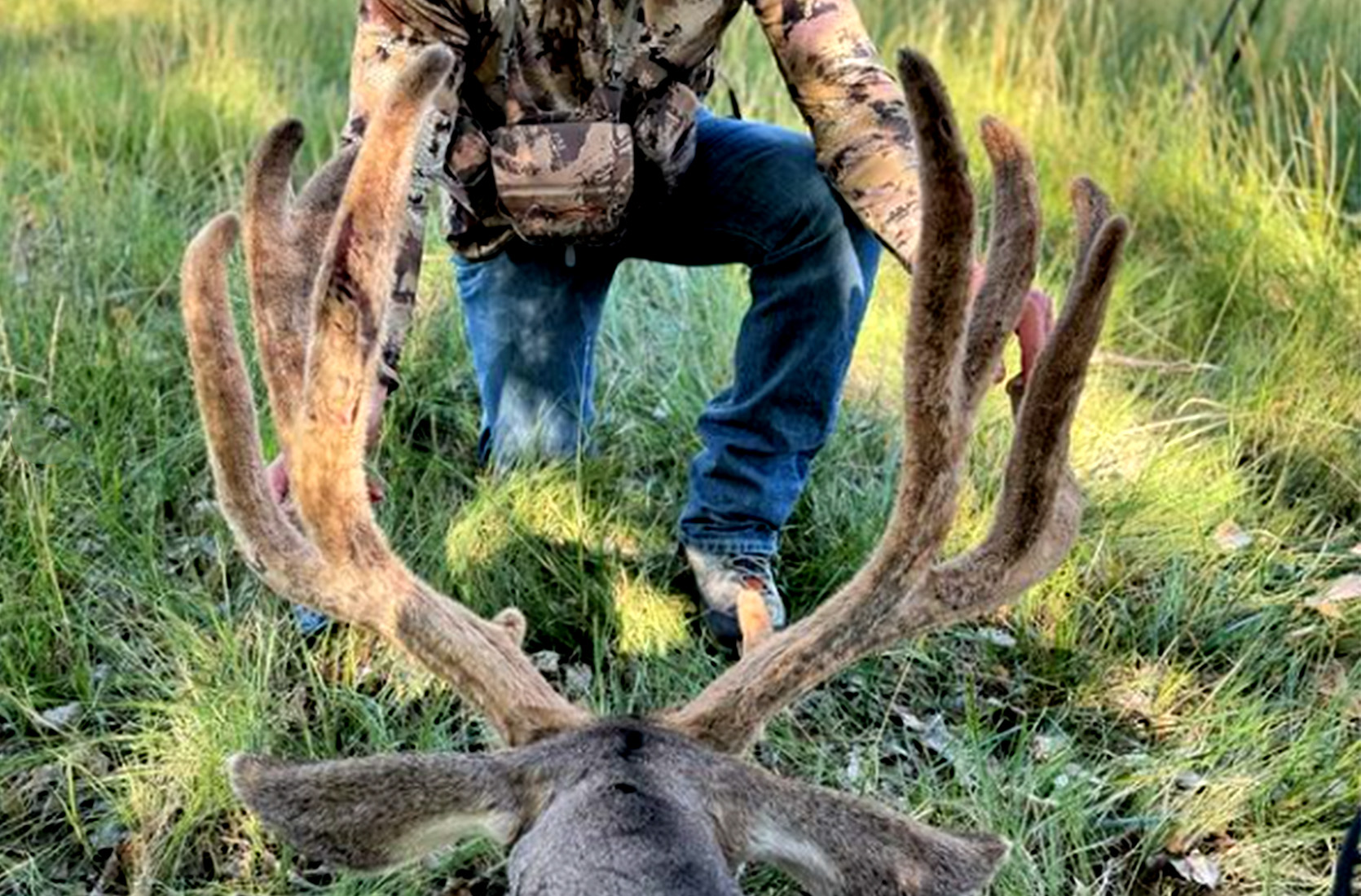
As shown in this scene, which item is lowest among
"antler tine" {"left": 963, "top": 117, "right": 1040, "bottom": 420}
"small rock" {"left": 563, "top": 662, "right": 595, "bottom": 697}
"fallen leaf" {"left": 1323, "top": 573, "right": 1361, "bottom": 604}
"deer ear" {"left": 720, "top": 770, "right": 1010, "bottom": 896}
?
"small rock" {"left": 563, "top": 662, "right": 595, "bottom": 697}

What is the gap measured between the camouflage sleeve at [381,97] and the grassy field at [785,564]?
751mm

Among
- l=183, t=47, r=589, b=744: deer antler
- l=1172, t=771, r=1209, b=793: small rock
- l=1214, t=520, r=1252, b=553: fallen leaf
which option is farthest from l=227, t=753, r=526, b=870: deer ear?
l=1214, t=520, r=1252, b=553: fallen leaf

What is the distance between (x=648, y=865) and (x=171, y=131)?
5034 mm

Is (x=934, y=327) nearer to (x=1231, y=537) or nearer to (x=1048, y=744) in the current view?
(x=1048, y=744)

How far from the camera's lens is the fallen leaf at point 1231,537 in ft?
12.8

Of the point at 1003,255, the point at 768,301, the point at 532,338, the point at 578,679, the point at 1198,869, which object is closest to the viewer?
the point at 1003,255

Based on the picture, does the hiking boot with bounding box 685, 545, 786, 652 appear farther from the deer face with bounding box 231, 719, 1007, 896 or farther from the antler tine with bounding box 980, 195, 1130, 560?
the deer face with bounding box 231, 719, 1007, 896

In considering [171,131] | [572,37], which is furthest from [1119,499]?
[171,131]

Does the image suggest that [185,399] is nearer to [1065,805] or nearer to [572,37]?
[572,37]

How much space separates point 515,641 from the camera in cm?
242

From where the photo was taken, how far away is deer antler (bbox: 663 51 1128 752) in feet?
6.84

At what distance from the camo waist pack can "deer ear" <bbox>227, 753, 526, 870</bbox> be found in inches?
67.9

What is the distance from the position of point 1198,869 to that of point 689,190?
6.08ft

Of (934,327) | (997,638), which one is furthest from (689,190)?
(934,327)
